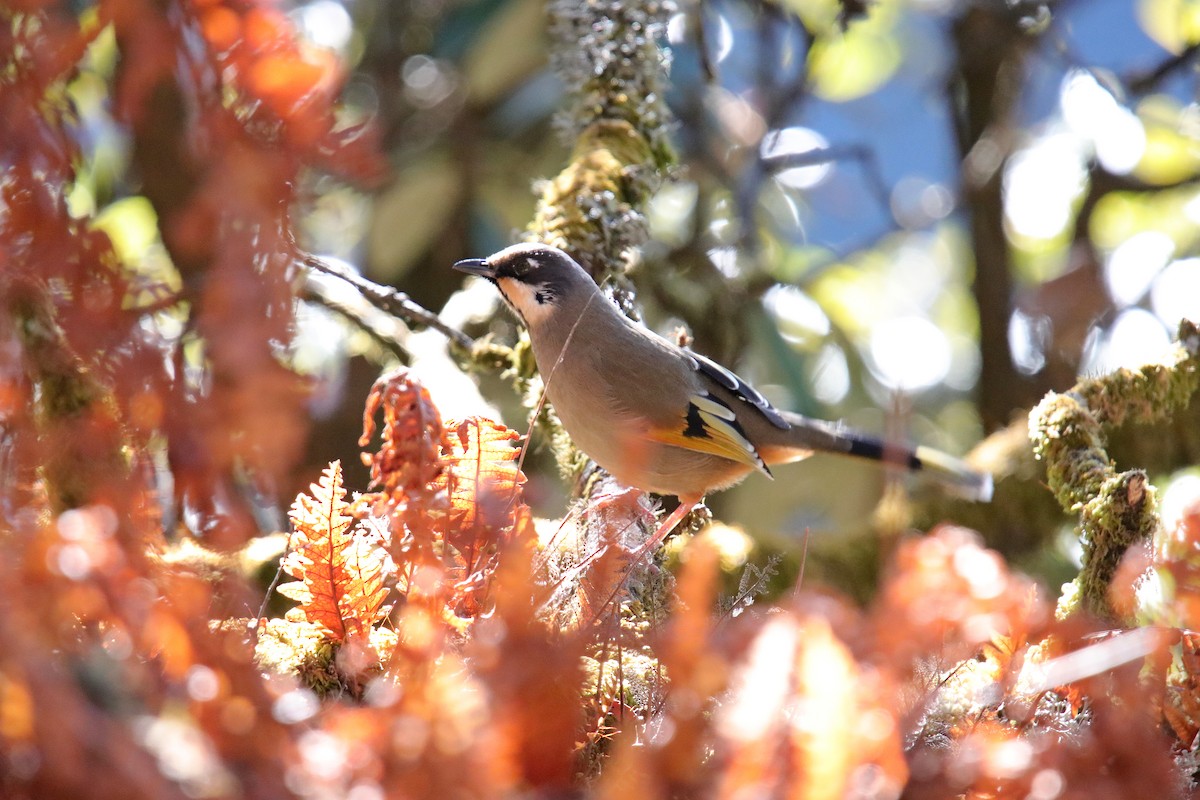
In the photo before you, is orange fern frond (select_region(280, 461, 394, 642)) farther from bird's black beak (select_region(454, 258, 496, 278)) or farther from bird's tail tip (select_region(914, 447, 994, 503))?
bird's tail tip (select_region(914, 447, 994, 503))

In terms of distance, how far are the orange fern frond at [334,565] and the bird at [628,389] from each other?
1715 mm

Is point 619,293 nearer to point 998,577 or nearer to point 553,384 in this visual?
point 553,384

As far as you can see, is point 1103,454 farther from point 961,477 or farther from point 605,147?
point 605,147

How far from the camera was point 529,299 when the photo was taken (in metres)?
4.12

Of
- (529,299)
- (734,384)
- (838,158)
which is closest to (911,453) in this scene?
(734,384)

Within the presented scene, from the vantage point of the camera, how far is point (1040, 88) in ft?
26.4

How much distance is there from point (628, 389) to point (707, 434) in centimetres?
37

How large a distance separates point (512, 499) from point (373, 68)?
5617 millimetres

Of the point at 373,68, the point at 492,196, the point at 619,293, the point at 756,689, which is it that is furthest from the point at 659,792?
the point at 373,68

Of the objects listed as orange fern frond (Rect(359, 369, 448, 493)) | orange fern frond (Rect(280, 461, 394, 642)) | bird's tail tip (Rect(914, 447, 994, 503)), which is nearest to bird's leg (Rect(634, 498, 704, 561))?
bird's tail tip (Rect(914, 447, 994, 503))

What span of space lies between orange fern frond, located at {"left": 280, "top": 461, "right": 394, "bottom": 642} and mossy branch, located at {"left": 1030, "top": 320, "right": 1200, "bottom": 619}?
60.0 inches

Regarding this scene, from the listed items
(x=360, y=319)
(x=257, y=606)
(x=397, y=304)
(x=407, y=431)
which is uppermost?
(x=407, y=431)

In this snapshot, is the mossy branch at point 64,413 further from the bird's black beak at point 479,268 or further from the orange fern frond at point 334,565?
the bird's black beak at point 479,268


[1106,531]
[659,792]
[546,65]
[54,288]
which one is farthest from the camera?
[546,65]
